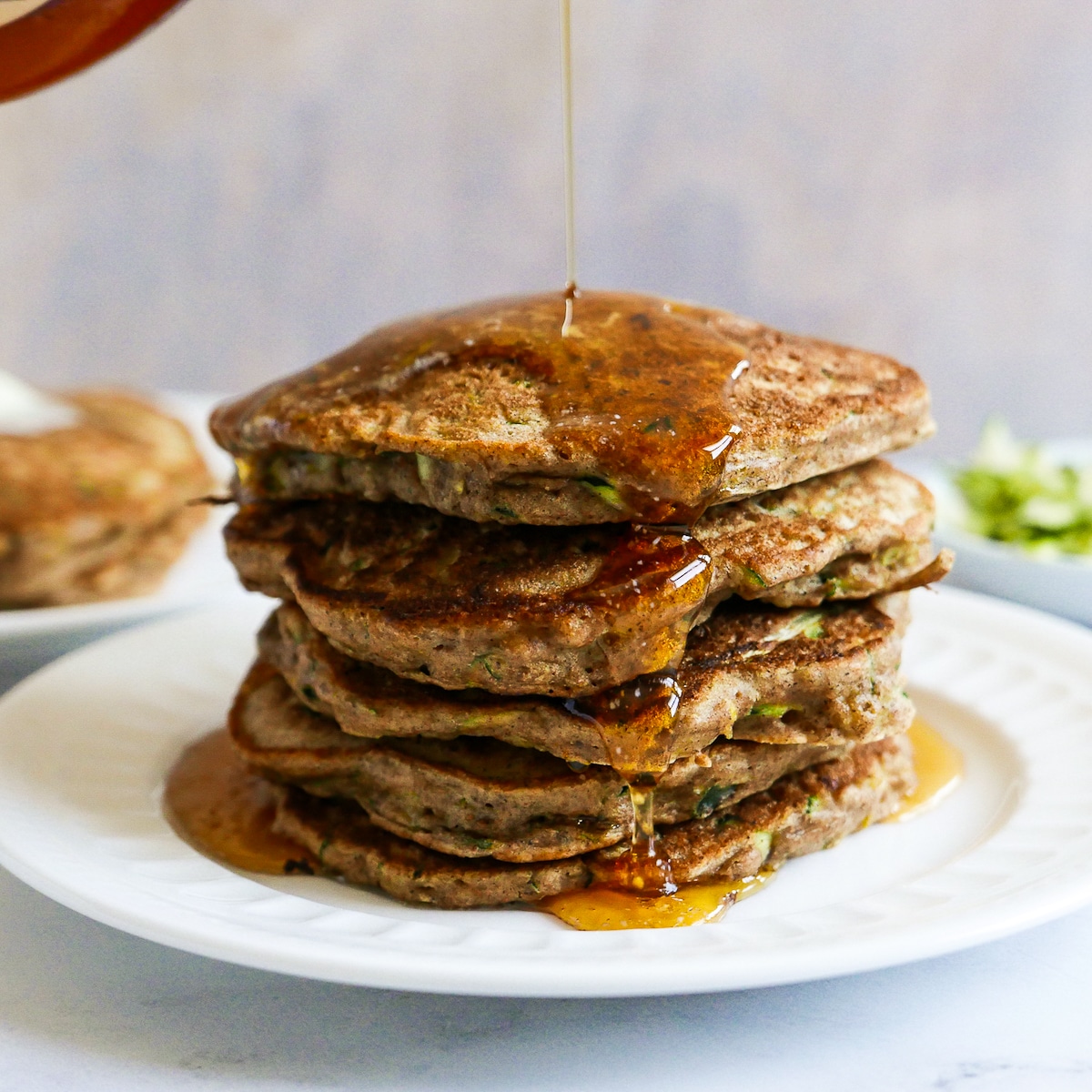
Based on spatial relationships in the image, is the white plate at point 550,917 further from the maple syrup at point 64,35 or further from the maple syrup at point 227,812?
the maple syrup at point 64,35

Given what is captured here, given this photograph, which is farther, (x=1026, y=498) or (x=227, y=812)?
(x=1026, y=498)

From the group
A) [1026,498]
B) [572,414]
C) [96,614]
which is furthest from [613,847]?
[1026,498]

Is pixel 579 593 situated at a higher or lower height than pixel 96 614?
higher

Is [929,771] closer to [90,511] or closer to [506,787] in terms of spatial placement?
[506,787]

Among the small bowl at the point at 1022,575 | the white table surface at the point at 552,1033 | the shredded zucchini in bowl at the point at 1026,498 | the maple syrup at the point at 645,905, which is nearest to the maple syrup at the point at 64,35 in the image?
the white table surface at the point at 552,1033

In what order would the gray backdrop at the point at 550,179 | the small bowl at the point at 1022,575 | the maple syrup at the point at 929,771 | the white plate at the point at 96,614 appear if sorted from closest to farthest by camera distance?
the maple syrup at the point at 929,771, the white plate at the point at 96,614, the small bowl at the point at 1022,575, the gray backdrop at the point at 550,179

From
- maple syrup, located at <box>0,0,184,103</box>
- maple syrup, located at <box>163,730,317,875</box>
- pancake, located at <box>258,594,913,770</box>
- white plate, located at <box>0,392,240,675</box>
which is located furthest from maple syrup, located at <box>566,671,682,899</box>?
white plate, located at <box>0,392,240,675</box>

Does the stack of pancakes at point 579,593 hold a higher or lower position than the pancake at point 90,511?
higher

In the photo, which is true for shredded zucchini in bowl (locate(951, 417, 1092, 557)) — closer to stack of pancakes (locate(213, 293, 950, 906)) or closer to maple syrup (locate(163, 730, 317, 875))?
stack of pancakes (locate(213, 293, 950, 906))
